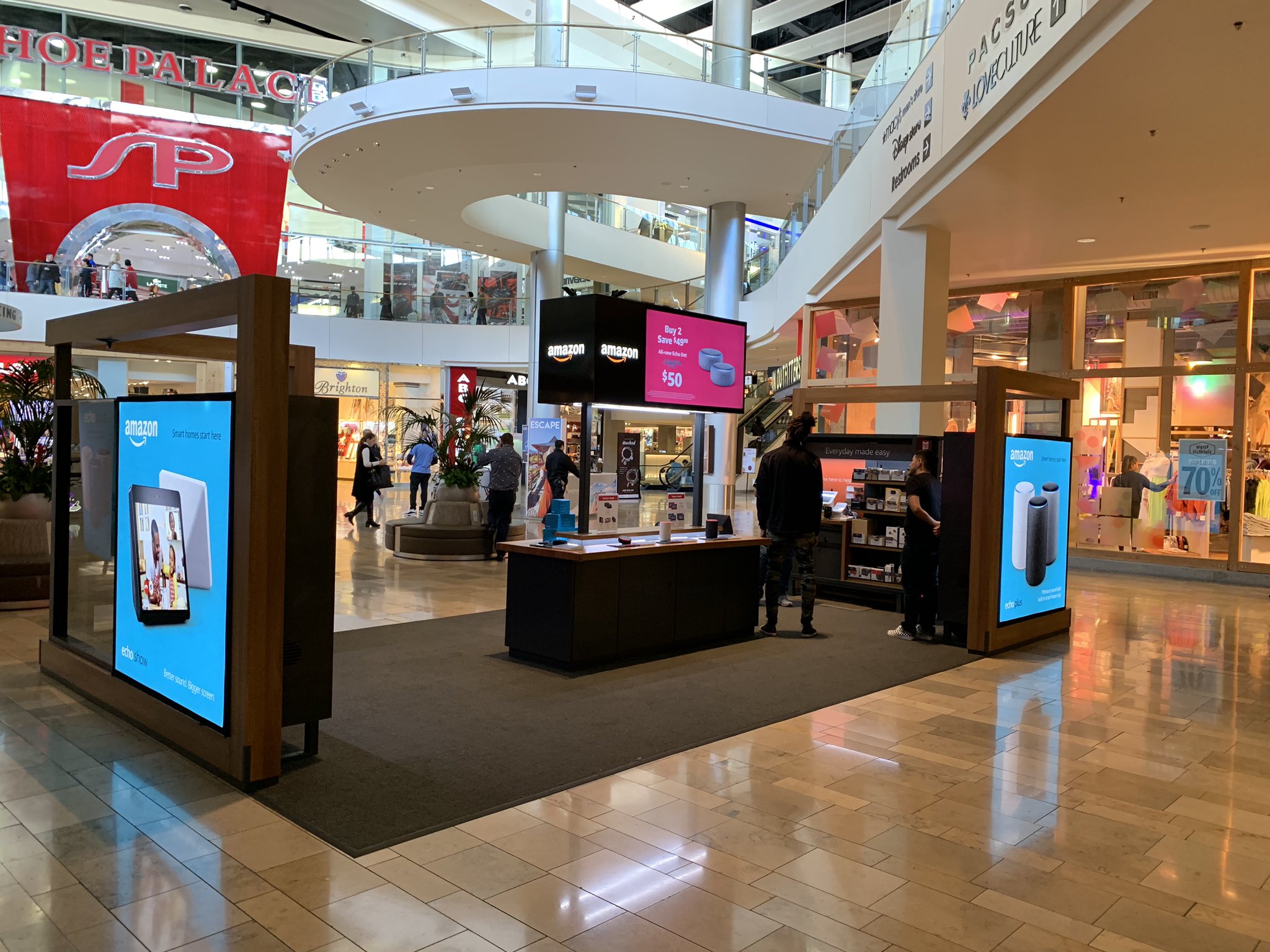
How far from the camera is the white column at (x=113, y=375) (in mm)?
22125

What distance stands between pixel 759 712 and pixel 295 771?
243 centimetres

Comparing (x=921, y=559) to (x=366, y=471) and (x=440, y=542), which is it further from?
(x=366, y=471)

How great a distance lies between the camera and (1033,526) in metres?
7.16

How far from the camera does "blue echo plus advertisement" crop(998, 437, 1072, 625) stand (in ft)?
22.8

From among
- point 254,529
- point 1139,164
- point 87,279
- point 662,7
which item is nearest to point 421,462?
point 87,279

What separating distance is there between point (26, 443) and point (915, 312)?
8.63 meters

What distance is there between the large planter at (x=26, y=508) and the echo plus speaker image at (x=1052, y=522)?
780 centimetres

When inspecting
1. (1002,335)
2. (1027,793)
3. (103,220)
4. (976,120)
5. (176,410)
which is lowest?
(1027,793)

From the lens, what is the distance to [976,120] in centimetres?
729

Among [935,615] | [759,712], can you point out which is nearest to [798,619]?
[935,615]

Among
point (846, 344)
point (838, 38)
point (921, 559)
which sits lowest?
point (921, 559)

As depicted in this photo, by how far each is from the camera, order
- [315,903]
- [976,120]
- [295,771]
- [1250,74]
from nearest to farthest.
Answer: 1. [315,903]
2. [295,771]
3. [1250,74]
4. [976,120]

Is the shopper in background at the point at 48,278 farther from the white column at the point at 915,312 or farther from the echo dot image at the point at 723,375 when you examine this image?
the echo dot image at the point at 723,375

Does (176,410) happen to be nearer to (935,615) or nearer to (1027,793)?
(1027,793)
